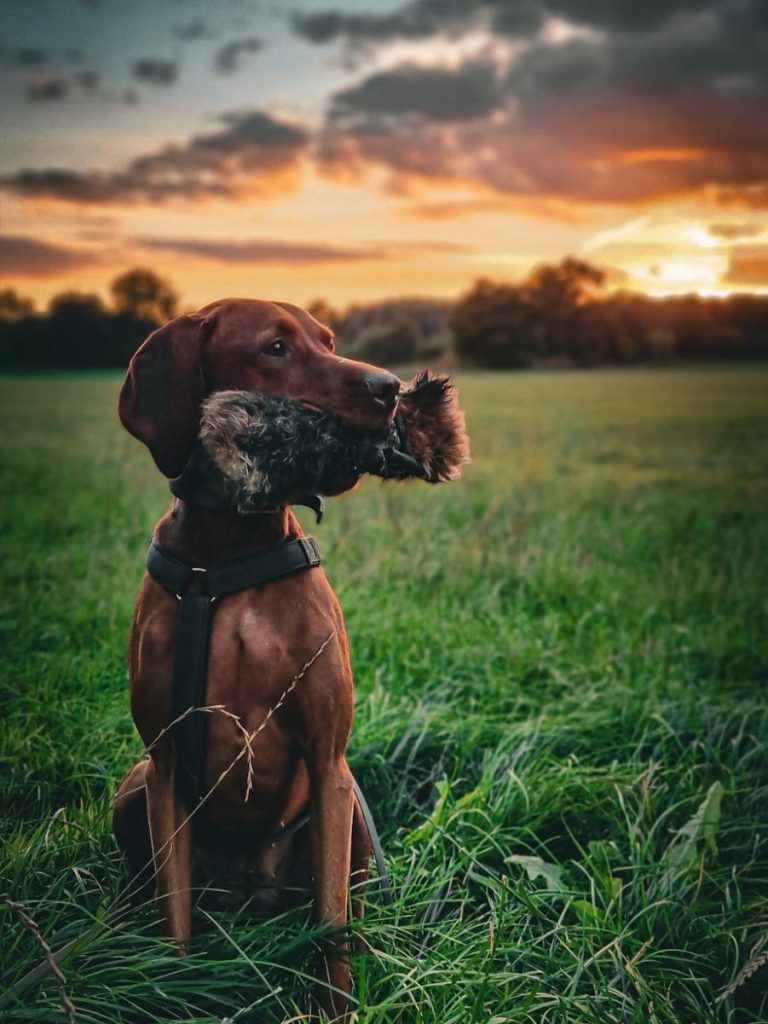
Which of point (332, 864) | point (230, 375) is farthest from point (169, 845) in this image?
point (230, 375)

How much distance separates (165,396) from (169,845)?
1.11m

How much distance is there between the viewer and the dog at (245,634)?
2.09m

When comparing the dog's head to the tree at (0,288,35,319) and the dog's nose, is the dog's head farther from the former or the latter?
the tree at (0,288,35,319)

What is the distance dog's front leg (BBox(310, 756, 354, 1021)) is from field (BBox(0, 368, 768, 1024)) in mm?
69

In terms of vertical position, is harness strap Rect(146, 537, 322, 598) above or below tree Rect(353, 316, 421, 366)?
below

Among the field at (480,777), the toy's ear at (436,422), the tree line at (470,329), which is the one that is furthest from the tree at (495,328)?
the toy's ear at (436,422)

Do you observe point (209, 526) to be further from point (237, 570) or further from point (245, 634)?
point (245, 634)

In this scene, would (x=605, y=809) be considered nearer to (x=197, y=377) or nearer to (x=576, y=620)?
(x=576, y=620)

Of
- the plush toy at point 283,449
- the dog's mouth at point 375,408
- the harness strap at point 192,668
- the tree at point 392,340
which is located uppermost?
the tree at point 392,340

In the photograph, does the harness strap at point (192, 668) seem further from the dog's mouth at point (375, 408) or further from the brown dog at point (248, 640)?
the dog's mouth at point (375, 408)

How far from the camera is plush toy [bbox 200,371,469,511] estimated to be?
1.95 m

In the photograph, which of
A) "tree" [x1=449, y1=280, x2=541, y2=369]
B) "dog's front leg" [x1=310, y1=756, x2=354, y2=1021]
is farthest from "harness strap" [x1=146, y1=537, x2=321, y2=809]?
"tree" [x1=449, y1=280, x2=541, y2=369]

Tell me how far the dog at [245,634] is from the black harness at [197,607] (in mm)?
15

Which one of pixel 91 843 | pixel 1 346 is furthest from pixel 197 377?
pixel 1 346
